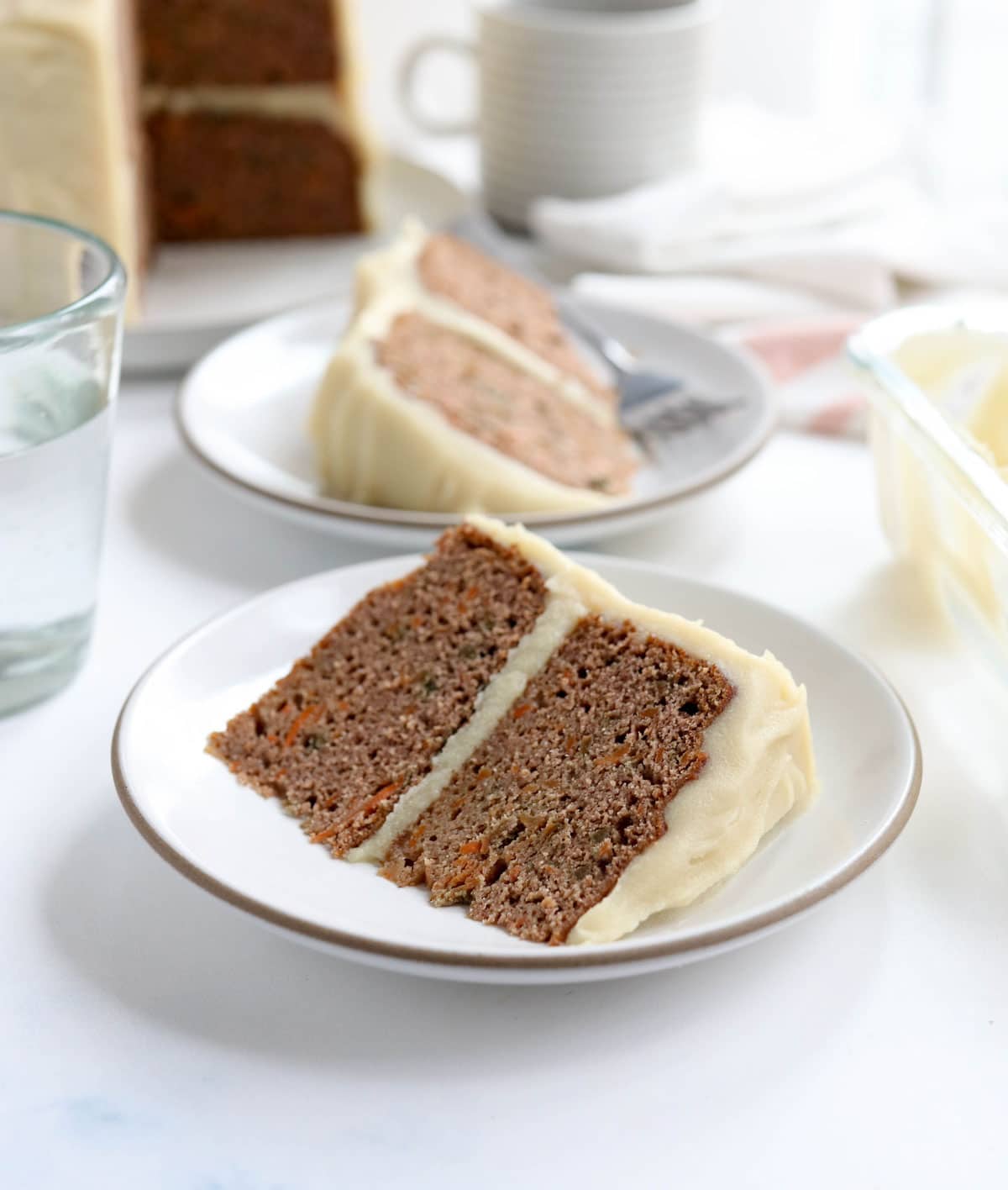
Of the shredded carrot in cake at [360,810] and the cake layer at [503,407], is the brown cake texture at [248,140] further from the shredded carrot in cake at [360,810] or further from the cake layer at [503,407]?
the shredded carrot in cake at [360,810]

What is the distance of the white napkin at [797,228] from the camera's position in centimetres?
219

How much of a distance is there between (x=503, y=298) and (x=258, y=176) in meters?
0.75

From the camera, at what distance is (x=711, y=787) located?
39.5 inches

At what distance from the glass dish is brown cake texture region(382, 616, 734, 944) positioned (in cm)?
28

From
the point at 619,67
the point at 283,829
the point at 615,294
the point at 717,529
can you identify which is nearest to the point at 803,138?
the point at 619,67

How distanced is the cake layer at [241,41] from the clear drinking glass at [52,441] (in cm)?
120

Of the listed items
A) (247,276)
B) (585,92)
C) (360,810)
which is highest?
(585,92)

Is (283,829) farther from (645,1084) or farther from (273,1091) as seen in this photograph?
(645,1084)

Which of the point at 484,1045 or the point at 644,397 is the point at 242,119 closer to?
the point at 644,397

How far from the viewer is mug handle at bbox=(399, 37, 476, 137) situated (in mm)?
2518

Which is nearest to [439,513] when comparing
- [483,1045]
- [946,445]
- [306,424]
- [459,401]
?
[459,401]

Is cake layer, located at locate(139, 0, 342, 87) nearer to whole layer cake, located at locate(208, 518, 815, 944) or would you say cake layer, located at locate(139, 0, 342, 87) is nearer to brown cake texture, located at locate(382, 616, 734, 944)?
whole layer cake, located at locate(208, 518, 815, 944)

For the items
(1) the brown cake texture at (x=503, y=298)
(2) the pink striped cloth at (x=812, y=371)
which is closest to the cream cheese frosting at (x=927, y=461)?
(2) the pink striped cloth at (x=812, y=371)

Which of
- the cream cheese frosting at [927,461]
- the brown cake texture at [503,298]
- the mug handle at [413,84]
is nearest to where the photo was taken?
the cream cheese frosting at [927,461]
